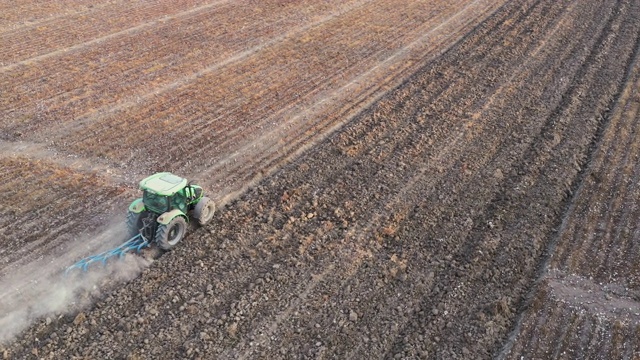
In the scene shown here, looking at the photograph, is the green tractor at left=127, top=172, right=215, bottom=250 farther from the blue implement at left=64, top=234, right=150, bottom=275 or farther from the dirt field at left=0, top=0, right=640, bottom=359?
the dirt field at left=0, top=0, right=640, bottom=359

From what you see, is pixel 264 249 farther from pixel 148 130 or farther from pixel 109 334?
pixel 148 130

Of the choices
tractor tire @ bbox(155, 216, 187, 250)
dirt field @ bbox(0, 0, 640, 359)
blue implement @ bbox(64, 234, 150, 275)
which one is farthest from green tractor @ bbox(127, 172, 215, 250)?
dirt field @ bbox(0, 0, 640, 359)

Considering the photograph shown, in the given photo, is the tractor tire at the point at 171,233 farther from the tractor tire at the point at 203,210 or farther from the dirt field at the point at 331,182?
the tractor tire at the point at 203,210

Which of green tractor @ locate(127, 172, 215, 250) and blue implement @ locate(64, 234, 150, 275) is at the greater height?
green tractor @ locate(127, 172, 215, 250)

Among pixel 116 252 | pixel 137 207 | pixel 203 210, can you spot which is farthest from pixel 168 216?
pixel 116 252

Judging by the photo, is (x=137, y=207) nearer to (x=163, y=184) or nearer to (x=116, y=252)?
(x=163, y=184)

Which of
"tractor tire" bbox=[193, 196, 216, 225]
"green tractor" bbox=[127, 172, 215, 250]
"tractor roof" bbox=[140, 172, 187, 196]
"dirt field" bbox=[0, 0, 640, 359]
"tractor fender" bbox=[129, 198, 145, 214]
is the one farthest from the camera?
"tractor tire" bbox=[193, 196, 216, 225]
